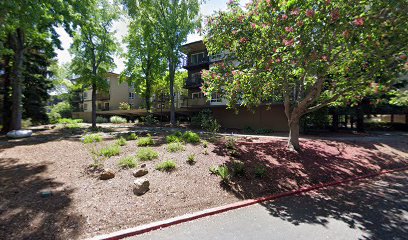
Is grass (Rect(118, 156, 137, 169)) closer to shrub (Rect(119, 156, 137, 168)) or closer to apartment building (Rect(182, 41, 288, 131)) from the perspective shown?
shrub (Rect(119, 156, 137, 168))

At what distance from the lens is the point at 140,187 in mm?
5621

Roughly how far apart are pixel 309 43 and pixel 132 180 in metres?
7.17

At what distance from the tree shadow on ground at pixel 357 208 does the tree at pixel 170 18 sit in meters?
22.1

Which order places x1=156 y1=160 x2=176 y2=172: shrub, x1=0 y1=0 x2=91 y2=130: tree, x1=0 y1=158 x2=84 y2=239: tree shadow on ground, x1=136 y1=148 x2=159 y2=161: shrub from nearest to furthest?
x1=0 y1=158 x2=84 y2=239: tree shadow on ground < x1=156 y1=160 x2=176 y2=172: shrub < x1=136 y1=148 x2=159 y2=161: shrub < x1=0 y1=0 x2=91 y2=130: tree

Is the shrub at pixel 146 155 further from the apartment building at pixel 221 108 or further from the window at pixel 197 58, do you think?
the window at pixel 197 58

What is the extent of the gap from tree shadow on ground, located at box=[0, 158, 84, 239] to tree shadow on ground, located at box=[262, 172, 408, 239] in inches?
184

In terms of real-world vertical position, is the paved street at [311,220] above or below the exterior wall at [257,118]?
below

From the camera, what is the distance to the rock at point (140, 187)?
5.58 m

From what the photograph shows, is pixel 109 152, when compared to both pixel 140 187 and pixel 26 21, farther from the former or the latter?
pixel 26 21

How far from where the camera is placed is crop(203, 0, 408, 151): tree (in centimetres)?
650

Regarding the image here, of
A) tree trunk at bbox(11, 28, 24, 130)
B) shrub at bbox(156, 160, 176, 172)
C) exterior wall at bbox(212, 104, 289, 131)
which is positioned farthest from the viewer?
exterior wall at bbox(212, 104, 289, 131)

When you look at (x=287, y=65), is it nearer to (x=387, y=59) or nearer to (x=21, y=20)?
(x=387, y=59)

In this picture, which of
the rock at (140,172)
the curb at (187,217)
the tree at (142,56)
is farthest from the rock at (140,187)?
the tree at (142,56)

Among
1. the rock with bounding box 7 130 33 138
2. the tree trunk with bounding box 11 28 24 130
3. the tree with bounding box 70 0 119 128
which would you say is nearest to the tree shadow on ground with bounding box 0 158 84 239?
the rock with bounding box 7 130 33 138
